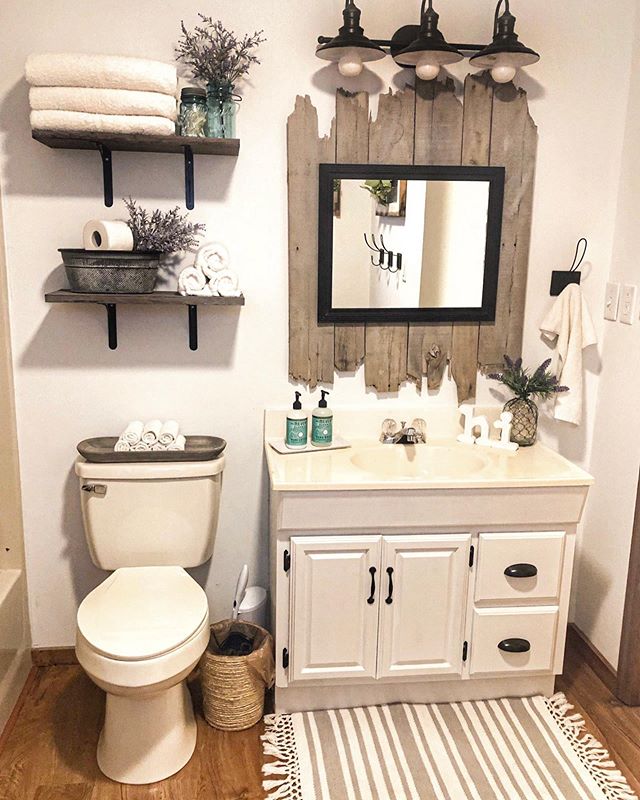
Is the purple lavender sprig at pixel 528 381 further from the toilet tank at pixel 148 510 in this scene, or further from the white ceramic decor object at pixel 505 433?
the toilet tank at pixel 148 510

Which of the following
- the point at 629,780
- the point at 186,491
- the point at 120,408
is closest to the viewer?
the point at 629,780

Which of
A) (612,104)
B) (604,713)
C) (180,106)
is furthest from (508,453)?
(180,106)

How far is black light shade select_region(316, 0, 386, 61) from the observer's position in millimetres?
2158

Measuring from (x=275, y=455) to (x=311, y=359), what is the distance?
37cm

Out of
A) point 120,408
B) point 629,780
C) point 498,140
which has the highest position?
point 498,140

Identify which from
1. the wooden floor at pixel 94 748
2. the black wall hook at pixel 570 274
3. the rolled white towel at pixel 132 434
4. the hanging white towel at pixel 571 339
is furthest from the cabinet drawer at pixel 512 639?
the rolled white towel at pixel 132 434

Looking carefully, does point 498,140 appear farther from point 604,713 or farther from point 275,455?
point 604,713

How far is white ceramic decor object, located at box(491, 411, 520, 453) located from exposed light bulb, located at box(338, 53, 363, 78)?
3.87 feet

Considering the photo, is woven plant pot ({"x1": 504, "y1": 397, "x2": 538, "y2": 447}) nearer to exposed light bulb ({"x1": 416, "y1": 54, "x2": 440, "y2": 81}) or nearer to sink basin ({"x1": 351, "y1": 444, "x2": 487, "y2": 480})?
sink basin ({"x1": 351, "y1": 444, "x2": 487, "y2": 480})

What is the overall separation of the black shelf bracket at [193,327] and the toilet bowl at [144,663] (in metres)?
0.74

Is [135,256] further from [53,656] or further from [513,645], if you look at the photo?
Result: [513,645]

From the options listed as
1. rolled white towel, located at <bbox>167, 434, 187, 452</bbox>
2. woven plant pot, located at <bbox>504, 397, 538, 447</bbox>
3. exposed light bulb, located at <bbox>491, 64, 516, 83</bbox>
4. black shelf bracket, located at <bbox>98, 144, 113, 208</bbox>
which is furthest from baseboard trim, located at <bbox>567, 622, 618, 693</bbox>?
black shelf bracket, located at <bbox>98, 144, 113, 208</bbox>

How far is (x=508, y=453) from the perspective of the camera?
2461mm

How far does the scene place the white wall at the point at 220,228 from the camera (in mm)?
2287
